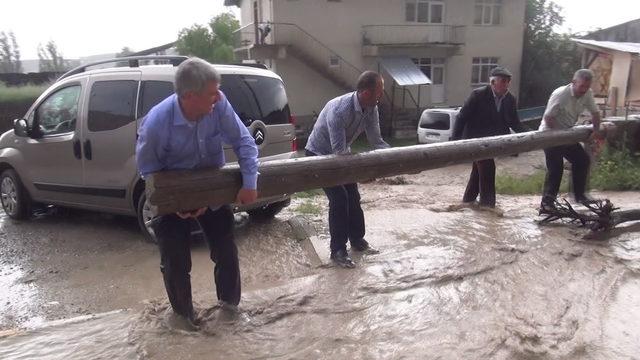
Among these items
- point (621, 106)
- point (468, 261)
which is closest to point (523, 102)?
point (621, 106)

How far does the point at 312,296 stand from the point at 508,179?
7.82m

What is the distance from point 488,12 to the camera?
1006 inches

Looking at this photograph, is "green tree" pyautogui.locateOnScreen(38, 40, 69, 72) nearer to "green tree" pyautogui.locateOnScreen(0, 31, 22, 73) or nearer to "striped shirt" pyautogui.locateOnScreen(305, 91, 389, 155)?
"green tree" pyautogui.locateOnScreen(0, 31, 22, 73)

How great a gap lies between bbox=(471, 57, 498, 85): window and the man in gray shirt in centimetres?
2266

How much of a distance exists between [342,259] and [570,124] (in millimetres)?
3440

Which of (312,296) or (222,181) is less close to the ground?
(222,181)

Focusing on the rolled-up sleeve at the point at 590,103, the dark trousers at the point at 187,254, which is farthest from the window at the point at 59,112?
the rolled-up sleeve at the point at 590,103

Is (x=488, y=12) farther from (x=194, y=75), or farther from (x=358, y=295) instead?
(x=194, y=75)

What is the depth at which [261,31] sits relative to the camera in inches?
827

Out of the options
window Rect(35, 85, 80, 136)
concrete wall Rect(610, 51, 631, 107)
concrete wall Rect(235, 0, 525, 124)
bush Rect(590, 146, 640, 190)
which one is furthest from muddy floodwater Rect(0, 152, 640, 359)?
concrete wall Rect(235, 0, 525, 124)

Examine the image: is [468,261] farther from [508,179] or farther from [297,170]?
[508,179]

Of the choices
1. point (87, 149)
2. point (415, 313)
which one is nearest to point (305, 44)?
point (87, 149)

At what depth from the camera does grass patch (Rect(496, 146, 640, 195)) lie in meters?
8.75

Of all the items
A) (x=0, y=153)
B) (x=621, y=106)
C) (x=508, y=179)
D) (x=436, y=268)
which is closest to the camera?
(x=436, y=268)
